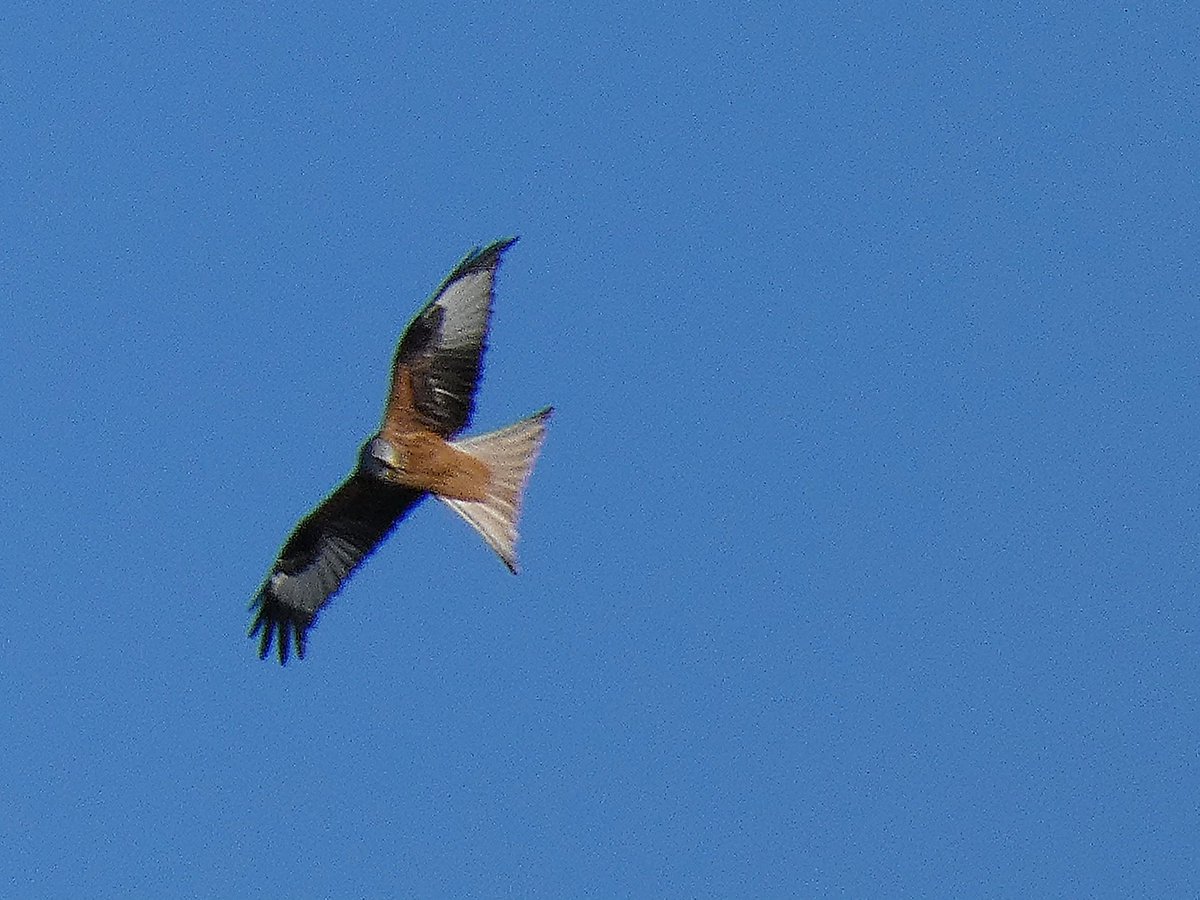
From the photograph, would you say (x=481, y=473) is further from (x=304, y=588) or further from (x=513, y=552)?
(x=304, y=588)

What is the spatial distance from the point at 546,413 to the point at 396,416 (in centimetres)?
78

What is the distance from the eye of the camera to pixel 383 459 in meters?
11.7

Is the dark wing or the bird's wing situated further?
the dark wing

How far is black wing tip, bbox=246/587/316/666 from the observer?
1266 cm

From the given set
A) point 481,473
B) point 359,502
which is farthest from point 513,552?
point 359,502

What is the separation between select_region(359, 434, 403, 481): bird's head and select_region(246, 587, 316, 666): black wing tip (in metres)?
1.30

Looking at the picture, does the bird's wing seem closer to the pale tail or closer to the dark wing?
the pale tail

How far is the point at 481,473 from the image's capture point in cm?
1160

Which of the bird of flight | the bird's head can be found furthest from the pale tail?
the bird's head

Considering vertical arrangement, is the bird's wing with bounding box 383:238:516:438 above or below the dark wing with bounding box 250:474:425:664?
above

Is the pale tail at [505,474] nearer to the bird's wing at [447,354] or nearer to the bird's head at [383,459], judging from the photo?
the bird's wing at [447,354]

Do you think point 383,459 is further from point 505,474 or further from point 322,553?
point 322,553

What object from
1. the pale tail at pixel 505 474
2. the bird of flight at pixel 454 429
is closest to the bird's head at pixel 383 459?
the bird of flight at pixel 454 429

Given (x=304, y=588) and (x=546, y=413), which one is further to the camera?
(x=304, y=588)
